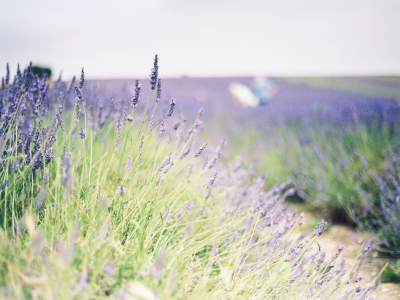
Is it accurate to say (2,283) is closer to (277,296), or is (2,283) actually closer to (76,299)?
(76,299)

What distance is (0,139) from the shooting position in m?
1.27

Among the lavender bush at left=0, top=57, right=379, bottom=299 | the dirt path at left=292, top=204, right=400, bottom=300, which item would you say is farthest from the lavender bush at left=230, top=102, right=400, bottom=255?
the lavender bush at left=0, top=57, right=379, bottom=299

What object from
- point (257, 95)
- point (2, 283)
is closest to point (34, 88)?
point (2, 283)

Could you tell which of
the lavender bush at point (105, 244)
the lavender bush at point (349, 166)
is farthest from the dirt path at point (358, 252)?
the lavender bush at point (105, 244)

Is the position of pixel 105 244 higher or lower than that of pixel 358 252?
higher

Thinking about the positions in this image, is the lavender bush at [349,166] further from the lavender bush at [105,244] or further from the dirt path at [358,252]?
the lavender bush at [105,244]

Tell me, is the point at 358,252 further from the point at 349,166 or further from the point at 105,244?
the point at 105,244

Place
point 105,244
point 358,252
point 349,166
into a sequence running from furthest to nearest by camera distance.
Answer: point 349,166
point 358,252
point 105,244

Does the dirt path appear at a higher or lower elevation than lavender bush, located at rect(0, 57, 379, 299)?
lower

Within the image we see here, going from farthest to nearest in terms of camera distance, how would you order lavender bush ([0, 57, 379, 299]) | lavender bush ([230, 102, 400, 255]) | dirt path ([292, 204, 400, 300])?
lavender bush ([230, 102, 400, 255]) → dirt path ([292, 204, 400, 300]) → lavender bush ([0, 57, 379, 299])

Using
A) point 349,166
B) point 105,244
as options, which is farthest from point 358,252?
point 105,244

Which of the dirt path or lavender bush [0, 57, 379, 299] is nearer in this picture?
lavender bush [0, 57, 379, 299]

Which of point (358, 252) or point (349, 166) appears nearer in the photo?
point (358, 252)

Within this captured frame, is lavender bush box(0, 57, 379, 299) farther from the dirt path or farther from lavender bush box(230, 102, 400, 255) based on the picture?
lavender bush box(230, 102, 400, 255)
